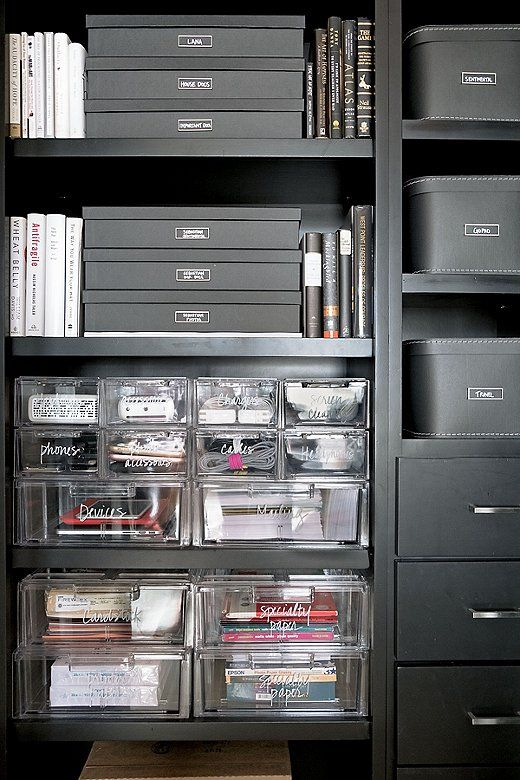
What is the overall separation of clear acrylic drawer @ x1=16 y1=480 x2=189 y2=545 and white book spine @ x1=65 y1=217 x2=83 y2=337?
332 millimetres

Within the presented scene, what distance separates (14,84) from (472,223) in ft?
3.14

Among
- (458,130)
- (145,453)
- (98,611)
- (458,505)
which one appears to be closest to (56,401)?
(145,453)

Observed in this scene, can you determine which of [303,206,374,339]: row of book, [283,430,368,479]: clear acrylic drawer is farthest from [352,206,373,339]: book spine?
[283,430,368,479]: clear acrylic drawer

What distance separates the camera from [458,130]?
128 cm

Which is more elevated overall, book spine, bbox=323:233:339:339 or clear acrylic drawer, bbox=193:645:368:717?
book spine, bbox=323:233:339:339

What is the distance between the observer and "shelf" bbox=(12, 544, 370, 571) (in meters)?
1.30

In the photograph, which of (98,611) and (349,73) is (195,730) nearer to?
(98,611)

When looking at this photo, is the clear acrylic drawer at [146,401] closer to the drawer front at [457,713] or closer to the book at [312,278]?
the book at [312,278]

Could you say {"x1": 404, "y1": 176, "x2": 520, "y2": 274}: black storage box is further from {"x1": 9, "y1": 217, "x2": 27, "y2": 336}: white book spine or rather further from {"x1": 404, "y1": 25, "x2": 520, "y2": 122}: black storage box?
{"x1": 9, "y1": 217, "x2": 27, "y2": 336}: white book spine

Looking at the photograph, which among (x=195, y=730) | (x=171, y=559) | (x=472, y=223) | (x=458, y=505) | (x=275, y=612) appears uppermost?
(x=472, y=223)

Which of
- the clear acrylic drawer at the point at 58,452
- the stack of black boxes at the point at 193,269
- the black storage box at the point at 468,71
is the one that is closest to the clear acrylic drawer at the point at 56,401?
the clear acrylic drawer at the point at 58,452

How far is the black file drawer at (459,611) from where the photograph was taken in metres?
1.26

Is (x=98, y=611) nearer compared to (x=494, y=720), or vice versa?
(x=494, y=720)

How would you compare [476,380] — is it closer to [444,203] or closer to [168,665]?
[444,203]
